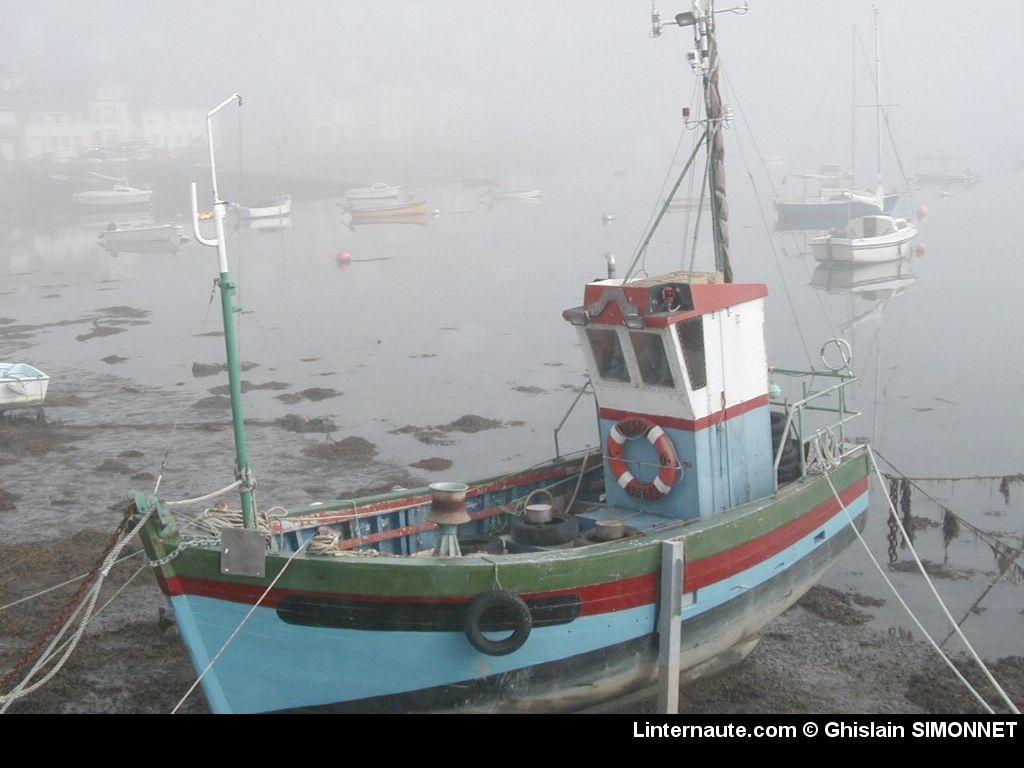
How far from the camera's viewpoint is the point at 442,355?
111 ft

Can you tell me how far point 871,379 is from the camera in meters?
30.0

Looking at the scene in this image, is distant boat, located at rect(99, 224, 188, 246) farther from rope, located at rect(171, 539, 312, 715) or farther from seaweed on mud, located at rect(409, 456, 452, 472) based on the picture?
rope, located at rect(171, 539, 312, 715)

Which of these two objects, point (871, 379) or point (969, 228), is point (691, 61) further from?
point (969, 228)

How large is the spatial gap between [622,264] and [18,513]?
1734 inches

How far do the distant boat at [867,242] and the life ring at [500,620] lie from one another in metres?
46.3

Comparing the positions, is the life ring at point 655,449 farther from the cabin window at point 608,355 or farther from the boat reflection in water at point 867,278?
the boat reflection in water at point 867,278

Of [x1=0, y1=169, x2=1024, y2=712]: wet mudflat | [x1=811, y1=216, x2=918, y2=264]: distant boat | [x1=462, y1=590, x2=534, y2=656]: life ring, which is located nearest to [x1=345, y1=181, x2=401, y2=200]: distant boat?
[x1=0, y1=169, x2=1024, y2=712]: wet mudflat

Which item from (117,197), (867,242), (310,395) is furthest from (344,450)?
(117,197)

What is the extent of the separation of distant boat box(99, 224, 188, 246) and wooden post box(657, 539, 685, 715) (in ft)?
213

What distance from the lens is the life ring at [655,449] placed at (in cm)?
1117

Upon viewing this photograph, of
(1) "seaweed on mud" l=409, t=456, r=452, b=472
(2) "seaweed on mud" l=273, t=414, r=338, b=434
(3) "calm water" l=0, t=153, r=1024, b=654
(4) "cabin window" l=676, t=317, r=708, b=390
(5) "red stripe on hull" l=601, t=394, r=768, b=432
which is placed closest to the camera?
(4) "cabin window" l=676, t=317, r=708, b=390

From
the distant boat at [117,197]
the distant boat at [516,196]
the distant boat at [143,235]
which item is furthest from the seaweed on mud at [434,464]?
the distant boat at [516,196]

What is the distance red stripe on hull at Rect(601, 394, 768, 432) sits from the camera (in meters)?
11.1

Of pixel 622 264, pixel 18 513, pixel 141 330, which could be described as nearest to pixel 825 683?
pixel 18 513
